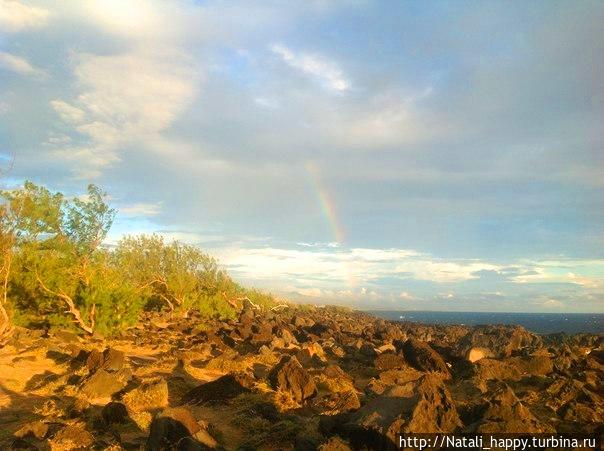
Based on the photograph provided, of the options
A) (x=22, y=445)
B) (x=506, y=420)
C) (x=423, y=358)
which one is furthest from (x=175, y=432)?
(x=423, y=358)

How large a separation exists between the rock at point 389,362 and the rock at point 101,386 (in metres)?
8.37

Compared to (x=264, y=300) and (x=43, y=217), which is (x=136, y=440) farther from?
(x=264, y=300)

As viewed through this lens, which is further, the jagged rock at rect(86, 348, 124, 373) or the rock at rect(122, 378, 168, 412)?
the jagged rock at rect(86, 348, 124, 373)

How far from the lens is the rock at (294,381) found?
39.2 feet

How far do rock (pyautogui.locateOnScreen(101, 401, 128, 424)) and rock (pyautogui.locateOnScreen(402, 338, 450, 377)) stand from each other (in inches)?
369

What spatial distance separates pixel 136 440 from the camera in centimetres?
904

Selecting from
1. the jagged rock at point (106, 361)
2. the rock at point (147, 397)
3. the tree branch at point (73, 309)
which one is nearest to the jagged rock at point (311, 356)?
the jagged rock at point (106, 361)

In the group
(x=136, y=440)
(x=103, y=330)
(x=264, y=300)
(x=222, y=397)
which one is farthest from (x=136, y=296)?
(x=264, y=300)

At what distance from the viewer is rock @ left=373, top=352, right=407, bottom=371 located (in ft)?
53.8

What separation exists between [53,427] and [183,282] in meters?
25.7

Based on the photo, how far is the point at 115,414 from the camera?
9914 millimetres

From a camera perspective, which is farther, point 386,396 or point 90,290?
point 90,290

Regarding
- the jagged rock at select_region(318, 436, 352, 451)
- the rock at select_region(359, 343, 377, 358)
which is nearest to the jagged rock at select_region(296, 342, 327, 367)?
the rock at select_region(359, 343, 377, 358)

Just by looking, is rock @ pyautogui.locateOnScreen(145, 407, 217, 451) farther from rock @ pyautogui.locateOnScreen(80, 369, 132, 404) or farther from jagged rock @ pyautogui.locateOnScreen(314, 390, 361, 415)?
rock @ pyautogui.locateOnScreen(80, 369, 132, 404)
